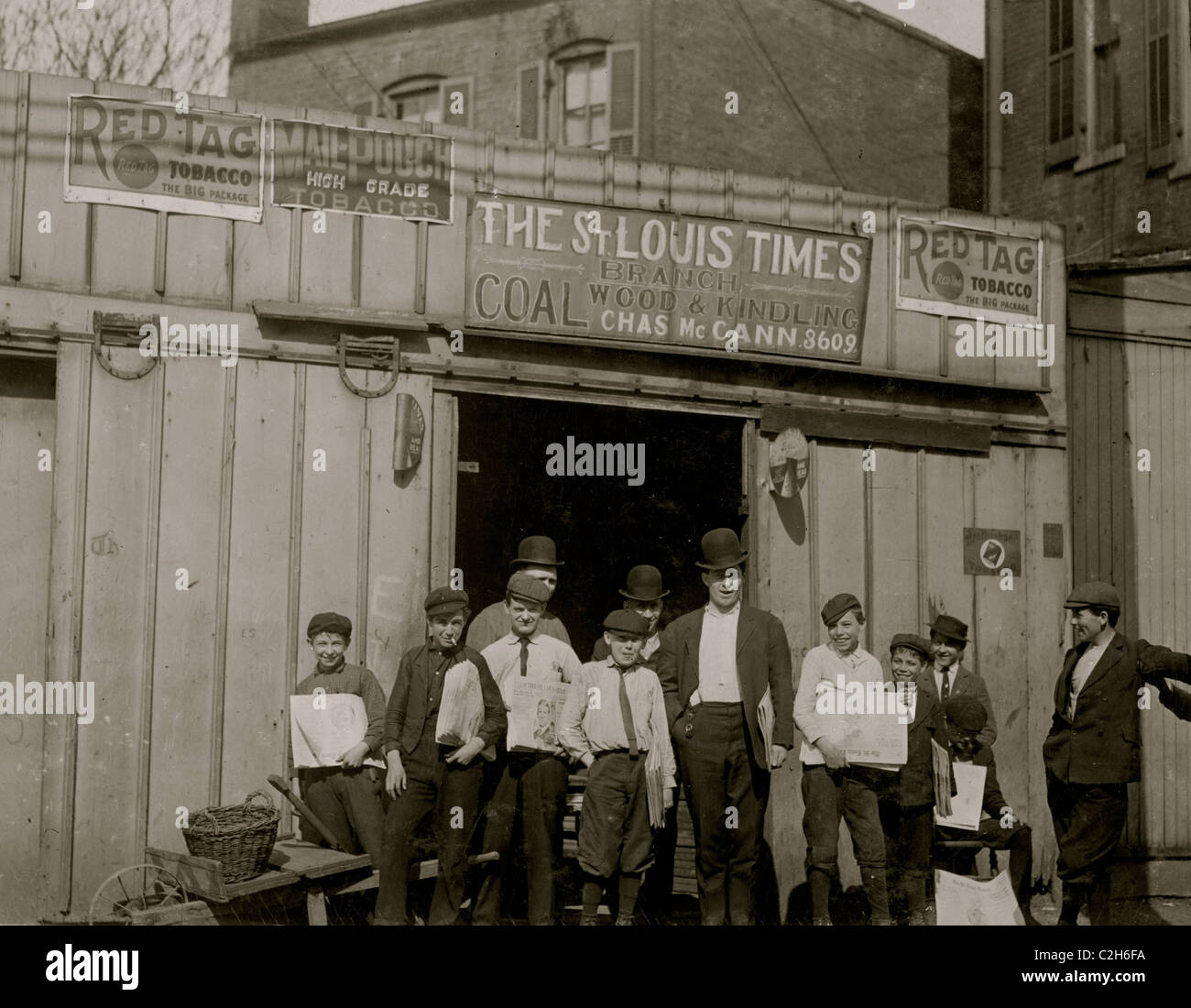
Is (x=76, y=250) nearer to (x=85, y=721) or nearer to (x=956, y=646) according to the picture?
(x=85, y=721)

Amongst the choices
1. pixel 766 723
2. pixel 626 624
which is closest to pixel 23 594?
pixel 626 624

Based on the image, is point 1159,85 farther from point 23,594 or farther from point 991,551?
point 23,594

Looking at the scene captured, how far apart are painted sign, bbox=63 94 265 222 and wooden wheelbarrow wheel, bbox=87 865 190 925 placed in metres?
3.74

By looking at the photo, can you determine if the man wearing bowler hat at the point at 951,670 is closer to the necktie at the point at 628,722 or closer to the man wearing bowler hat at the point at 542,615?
the necktie at the point at 628,722

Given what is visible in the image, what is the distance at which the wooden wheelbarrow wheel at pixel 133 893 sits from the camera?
22.2 ft

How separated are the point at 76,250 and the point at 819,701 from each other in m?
4.97

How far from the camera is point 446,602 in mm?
7344

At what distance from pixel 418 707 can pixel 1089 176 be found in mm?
12429

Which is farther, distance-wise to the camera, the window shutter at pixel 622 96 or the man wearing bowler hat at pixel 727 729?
the window shutter at pixel 622 96

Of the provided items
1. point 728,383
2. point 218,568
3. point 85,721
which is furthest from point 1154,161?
point 85,721

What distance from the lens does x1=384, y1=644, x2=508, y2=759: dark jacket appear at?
7.20 meters

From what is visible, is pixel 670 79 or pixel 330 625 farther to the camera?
pixel 670 79

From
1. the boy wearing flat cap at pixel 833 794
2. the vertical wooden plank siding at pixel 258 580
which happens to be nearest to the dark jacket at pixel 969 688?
the boy wearing flat cap at pixel 833 794

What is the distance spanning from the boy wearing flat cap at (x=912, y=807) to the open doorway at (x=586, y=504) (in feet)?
13.1
